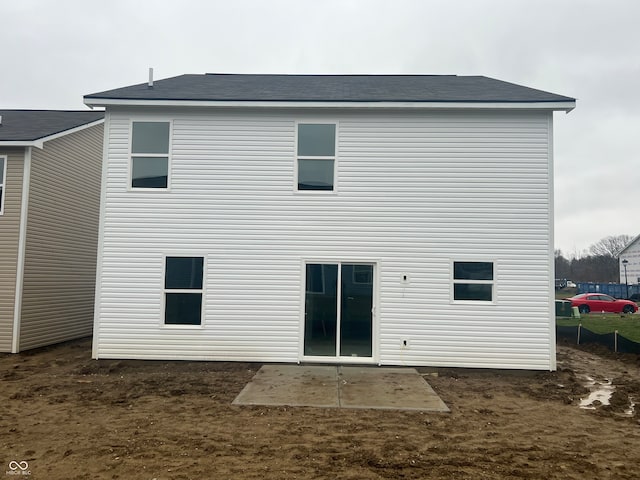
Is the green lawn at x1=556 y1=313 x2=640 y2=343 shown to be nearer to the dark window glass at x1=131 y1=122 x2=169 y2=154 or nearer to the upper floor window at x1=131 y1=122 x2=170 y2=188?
the upper floor window at x1=131 y1=122 x2=170 y2=188

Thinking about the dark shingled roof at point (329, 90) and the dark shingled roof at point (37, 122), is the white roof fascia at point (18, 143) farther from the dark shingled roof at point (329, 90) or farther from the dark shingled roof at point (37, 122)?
the dark shingled roof at point (329, 90)

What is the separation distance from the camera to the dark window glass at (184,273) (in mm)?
9656

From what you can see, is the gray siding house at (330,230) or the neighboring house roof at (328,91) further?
the neighboring house roof at (328,91)

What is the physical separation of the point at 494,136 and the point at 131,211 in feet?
26.3

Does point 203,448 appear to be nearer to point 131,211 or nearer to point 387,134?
point 131,211

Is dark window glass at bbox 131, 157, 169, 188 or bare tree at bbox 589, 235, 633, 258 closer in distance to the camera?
dark window glass at bbox 131, 157, 169, 188

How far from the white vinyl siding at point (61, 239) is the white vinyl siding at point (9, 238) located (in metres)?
0.23

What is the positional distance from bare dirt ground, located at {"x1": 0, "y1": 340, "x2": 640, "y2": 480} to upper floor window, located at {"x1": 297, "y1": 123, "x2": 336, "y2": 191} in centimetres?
424

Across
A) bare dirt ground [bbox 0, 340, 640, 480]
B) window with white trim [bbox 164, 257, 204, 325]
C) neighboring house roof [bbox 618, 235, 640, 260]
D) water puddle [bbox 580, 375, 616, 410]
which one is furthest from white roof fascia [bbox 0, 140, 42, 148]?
neighboring house roof [bbox 618, 235, 640, 260]

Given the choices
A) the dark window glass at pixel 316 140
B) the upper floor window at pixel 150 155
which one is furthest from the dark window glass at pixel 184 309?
the dark window glass at pixel 316 140

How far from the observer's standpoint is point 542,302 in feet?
30.6

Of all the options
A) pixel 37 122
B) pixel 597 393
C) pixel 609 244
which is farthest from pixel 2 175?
pixel 609 244

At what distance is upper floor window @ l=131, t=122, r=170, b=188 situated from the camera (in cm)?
982

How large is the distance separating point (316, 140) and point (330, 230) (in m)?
2.02
